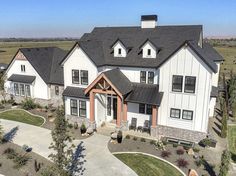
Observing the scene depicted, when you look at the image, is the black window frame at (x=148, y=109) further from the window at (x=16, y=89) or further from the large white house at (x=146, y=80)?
the window at (x=16, y=89)

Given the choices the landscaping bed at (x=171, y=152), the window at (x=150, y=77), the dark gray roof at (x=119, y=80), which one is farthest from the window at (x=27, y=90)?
the window at (x=150, y=77)

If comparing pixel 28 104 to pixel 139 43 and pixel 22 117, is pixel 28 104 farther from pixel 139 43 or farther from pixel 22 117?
pixel 139 43

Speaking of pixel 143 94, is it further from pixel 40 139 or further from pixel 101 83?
pixel 40 139

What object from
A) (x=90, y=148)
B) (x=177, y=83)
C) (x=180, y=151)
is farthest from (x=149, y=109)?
(x=90, y=148)

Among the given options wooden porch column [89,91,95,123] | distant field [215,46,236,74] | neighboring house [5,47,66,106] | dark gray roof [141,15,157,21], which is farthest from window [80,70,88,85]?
distant field [215,46,236,74]

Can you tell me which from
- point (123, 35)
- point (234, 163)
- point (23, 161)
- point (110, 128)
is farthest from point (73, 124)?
point (234, 163)
